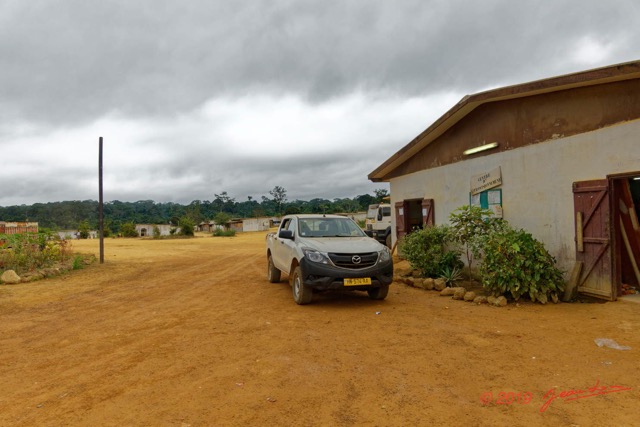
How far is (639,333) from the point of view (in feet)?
18.2

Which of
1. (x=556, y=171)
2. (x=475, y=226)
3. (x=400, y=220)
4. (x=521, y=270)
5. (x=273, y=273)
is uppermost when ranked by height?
(x=556, y=171)

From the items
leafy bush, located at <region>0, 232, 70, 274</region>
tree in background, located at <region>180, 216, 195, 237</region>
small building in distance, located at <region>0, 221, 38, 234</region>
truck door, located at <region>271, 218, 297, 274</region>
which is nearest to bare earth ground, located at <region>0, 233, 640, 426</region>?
truck door, located at <region>271, 218, 297, 274</region>

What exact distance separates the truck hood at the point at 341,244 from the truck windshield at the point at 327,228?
0.28 meters

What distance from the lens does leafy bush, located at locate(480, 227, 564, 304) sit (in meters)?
7.52

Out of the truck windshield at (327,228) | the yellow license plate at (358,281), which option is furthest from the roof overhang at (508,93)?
the yellow license plate at (358,281)

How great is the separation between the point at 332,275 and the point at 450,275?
370cm

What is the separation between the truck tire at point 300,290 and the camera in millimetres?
7559

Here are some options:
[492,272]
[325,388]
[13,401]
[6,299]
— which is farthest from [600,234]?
[6,299]

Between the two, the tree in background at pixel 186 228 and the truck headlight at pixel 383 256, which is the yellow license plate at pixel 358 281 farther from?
the tree in background at pixel 186 228

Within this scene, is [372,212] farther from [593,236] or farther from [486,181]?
[593,236]

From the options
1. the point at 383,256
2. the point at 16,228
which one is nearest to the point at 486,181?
the point at 383,256

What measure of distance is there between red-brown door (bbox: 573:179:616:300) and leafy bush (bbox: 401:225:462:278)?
299 cm

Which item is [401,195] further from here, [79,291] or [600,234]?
[79,291]

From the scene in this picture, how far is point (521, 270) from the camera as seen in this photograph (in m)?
7.57
